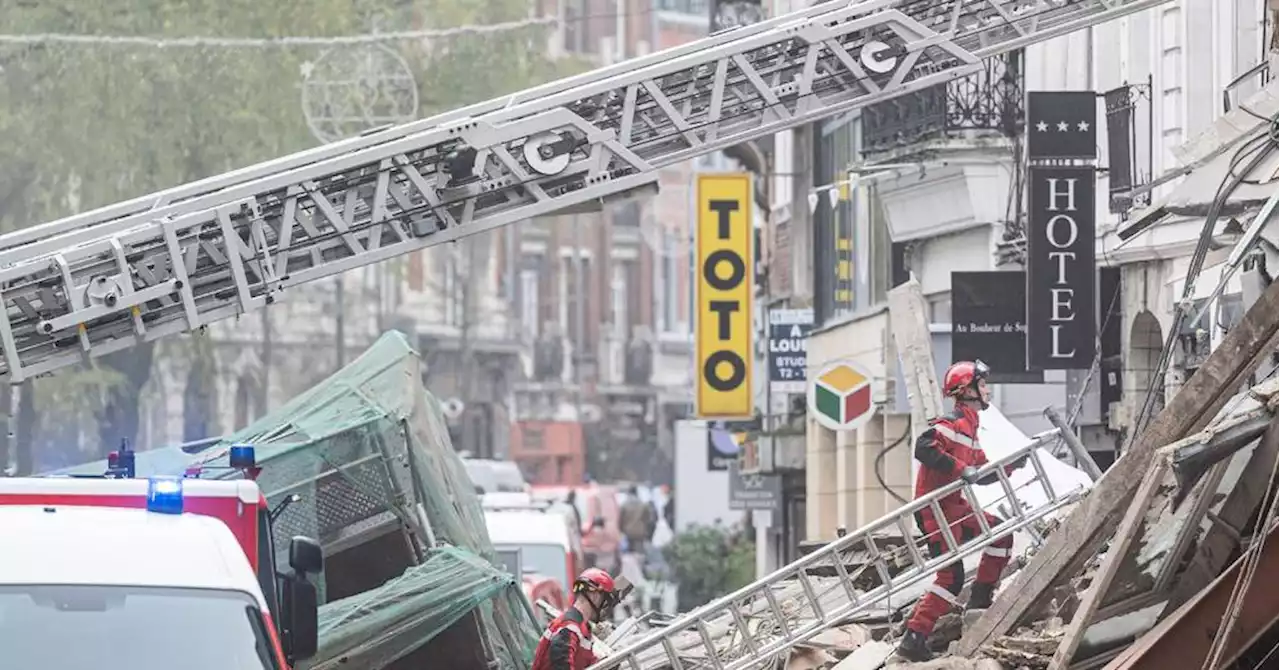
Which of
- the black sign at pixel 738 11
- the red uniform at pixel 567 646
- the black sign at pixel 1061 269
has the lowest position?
the red uniform at pixel 567 646

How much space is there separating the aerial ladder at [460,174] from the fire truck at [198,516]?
6.71 ft

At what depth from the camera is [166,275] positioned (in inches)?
599

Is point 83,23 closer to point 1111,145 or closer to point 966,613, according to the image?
point 1111,145

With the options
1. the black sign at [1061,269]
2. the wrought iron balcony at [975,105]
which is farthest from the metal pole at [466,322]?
the black sign at [1061,269]

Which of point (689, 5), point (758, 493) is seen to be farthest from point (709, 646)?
point (689, 5)

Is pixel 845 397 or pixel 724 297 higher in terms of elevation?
pixel 724 297

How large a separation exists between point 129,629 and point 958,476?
5.12m

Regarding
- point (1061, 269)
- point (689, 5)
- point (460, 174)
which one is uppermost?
point (689, 5)

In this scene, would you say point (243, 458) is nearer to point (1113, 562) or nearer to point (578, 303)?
point (1113, 562)

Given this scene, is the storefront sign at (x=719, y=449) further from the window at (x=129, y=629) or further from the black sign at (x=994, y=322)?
the window at (x=129, y=629)

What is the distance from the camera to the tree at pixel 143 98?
128 ft

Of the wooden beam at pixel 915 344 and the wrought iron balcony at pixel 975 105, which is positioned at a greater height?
the wrought iron balcony at pixel 975 105

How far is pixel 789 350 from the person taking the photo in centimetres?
3806

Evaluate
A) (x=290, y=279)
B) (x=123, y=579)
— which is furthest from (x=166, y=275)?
(x=123, y=579)
